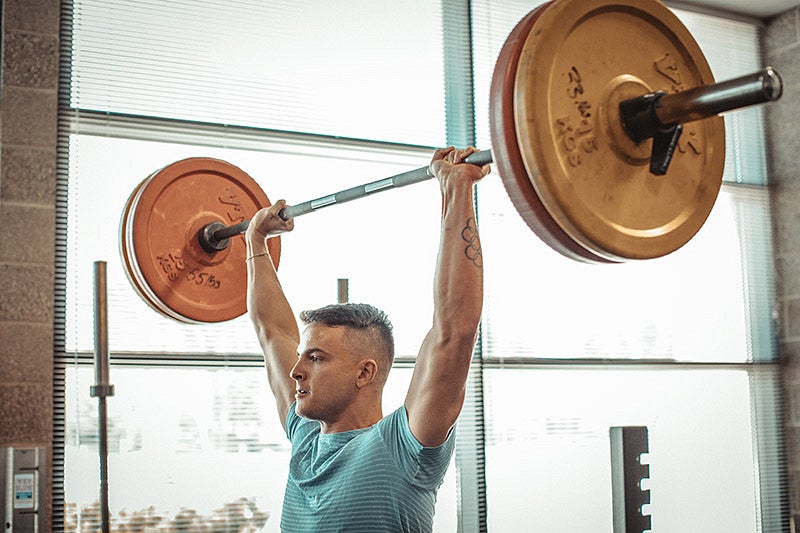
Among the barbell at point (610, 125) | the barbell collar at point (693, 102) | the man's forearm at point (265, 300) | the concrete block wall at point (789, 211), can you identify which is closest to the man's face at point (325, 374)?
the man's forearm at point (265, 300)

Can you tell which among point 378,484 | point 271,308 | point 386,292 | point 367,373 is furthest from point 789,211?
point 378,484

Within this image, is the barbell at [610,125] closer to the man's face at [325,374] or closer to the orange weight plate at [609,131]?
the orange weight plate at [609,131]

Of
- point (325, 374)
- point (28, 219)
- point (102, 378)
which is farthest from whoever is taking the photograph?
point (28, 219)

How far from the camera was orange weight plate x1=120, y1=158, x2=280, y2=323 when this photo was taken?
2.69m

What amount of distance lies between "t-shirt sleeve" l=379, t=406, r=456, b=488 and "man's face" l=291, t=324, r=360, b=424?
8.6 inches

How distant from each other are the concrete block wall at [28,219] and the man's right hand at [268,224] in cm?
89

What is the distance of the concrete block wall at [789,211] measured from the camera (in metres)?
4.62

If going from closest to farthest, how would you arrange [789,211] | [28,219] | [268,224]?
[268,224], [28,219], [789,211]

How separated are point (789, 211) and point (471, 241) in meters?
3.24

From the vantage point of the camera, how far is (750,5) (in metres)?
4.71

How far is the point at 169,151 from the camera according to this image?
3.46 metres

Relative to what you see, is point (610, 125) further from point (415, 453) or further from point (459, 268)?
point (415, 453)

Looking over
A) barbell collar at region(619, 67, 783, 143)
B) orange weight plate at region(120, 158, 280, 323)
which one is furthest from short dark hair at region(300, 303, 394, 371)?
barbell collar at region(619, 67, 783, 143)

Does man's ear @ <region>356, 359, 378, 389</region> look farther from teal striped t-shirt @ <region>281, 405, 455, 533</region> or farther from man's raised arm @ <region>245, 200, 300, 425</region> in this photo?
man's raised arm @ <region>245, 200, 300, 425</region>
